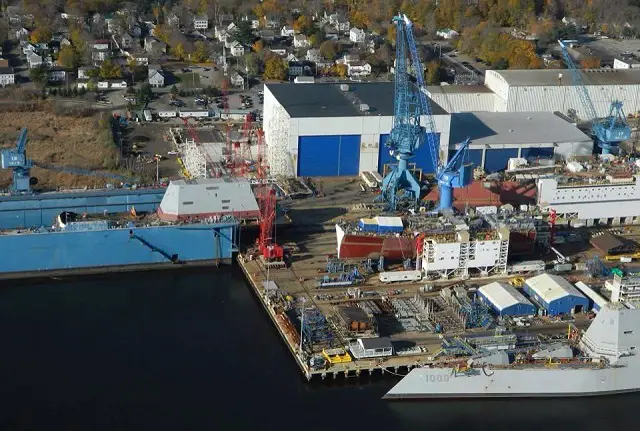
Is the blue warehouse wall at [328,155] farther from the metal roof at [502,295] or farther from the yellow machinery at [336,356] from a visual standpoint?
the yellow machinery at [336,356]

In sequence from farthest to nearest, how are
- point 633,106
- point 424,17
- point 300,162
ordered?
point 424,17
point 633,106
point 300,162

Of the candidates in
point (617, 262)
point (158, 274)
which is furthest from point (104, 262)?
point (617, 262)

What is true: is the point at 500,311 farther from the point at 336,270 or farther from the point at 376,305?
the point at 336,270

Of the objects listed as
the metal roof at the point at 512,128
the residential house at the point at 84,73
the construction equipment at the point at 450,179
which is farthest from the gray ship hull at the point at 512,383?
the residential house at the point at 84,73

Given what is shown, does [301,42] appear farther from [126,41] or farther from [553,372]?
[553,372]

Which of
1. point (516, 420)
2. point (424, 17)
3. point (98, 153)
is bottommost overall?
point (516, 420)

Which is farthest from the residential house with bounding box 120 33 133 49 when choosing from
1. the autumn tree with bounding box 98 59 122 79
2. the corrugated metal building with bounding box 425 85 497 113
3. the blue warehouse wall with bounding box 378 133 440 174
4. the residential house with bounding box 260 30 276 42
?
the blue warehouse wall with bounding box 378 133 440 174

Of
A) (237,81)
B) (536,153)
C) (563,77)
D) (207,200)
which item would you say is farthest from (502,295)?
(237,81)
